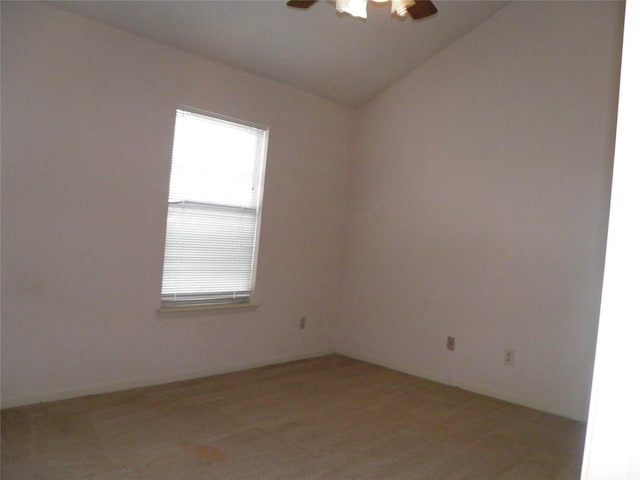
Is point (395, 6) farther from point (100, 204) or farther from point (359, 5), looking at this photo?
point (100, 204)

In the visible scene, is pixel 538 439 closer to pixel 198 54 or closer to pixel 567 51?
pixel 567 51

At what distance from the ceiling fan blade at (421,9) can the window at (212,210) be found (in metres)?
1.79

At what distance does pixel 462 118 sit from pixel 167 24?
241cm

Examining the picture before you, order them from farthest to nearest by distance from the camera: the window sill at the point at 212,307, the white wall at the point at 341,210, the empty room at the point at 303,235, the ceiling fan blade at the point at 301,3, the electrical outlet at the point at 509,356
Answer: the electrical outlet at the point at 509,356 → the window sill at the point at 212,307 → the white wall at the point at 341,210 → the empty room at the point at 303,235 → the ceiling fan blade at the point at 301,3

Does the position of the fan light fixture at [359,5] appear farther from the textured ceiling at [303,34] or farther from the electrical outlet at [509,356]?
the electrical outlet at [509,356]

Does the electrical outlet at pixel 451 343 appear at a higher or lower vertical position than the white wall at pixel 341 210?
lower

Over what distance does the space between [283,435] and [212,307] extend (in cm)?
134

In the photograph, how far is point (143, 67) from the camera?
3.30m

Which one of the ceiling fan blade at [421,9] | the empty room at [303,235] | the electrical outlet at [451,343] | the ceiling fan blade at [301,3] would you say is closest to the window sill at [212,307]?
the empty room at [303,235]

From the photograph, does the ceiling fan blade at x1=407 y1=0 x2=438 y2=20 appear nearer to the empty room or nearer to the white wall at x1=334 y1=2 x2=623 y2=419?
the empty room

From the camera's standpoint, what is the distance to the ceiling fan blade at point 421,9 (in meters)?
2.38

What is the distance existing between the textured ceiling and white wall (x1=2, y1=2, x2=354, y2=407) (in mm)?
148

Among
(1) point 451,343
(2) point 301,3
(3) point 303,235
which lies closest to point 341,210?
(3) point 303,235

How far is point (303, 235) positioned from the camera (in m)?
4.44
